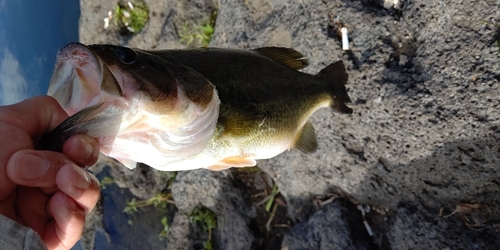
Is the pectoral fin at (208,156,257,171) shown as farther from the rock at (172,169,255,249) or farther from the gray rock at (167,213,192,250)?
the gray rock at (167,213,192,250)

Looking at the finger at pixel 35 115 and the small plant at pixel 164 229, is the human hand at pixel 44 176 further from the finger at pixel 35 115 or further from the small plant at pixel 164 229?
the small plant at pixel 164 229

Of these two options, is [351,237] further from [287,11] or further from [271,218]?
[287,11]

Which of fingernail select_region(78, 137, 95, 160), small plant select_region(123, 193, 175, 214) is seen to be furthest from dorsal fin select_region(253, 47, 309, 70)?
small plant select_region(123, 193, 175, 214)

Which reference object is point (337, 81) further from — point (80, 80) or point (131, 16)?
point (131, 16)

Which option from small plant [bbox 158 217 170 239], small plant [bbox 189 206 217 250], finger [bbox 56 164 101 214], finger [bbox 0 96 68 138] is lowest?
small plant [bbox 158 217 170 239]

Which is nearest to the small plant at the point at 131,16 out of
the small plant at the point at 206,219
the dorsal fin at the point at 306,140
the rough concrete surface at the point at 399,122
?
the rough concrete surface at the point at 399,122

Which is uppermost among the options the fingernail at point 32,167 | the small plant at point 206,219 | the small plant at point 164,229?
the fingernail at point 32,167

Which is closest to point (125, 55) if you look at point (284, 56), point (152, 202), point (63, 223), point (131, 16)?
point (63, 223)
